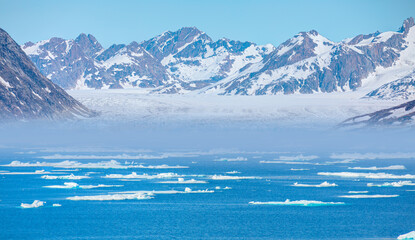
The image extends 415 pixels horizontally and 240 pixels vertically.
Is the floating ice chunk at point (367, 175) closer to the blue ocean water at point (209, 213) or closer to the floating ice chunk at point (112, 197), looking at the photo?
the blue ocean water at point (209, 213)

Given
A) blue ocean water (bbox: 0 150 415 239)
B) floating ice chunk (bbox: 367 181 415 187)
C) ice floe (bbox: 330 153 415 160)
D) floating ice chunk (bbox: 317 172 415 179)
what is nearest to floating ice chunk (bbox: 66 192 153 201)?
blue ocean water (bbox: 0 150 415 239)

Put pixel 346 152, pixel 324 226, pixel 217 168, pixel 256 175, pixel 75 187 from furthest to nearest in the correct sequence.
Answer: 1. pixel 346 152
2. pixel 217 168
3. pixel 256 175
4. pixel 75 187
5. pixel 324 226

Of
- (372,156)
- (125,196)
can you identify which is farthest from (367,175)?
(372,156)

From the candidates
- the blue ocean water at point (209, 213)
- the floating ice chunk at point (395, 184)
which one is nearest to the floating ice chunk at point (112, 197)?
the blue ocean water at point (209, 213)

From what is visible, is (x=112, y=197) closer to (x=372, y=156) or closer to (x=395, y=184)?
(x=395, y=184)

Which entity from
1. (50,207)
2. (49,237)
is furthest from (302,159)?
(49,237)

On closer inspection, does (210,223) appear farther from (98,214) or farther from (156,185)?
(156,185)

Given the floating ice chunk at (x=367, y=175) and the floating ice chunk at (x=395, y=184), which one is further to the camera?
the floating ice chunk at (x=367, y=175)

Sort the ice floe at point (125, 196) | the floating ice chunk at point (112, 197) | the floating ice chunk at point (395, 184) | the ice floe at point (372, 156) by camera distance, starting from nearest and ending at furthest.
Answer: the floating ice chunk at point (112, 197) < the ice floe at point (125, 196) < the floating ice chunk at point (395, 184) < the ice floe at point (372, 156)
